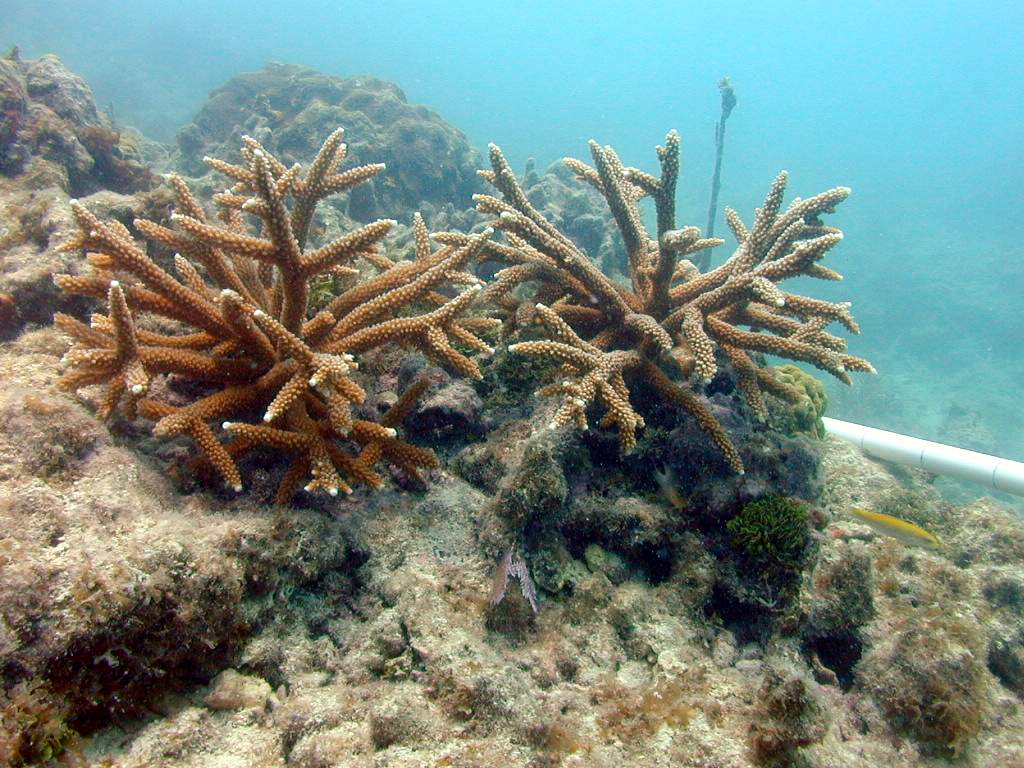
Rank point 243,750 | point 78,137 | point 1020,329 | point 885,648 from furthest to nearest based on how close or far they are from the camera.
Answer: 1. point 1020,329
2. point 78,137
3. point 885,648
4. point 243,750

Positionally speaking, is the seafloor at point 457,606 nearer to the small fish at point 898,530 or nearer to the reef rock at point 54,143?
the small fish at point 898,530

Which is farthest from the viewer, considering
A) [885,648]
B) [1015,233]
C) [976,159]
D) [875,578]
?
[976,159]

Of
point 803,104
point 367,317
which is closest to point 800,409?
point 367,317

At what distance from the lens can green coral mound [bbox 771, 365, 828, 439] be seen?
4.38 meters

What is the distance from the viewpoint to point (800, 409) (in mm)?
5051

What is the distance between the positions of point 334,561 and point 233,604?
53 centimetres

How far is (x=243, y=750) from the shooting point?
1936 millimetres

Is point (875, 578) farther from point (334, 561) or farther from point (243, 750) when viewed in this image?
point (243, 750)

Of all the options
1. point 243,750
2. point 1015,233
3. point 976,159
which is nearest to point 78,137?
point 243,750

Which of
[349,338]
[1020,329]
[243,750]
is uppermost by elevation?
[349,338]

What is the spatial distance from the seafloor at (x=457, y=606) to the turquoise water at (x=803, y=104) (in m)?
21.2

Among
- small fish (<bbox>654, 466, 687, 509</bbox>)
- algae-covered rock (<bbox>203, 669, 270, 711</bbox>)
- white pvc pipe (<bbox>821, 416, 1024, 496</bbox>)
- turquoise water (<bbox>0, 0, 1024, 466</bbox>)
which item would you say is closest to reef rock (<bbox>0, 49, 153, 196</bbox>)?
algae-covered rock (<bbox>203, 669, 270, 711</bbox>)

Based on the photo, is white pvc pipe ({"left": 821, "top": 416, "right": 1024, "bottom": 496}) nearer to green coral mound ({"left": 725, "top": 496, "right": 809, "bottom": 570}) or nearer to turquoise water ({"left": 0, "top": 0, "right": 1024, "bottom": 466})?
green coral mound ({"left": 725, "top": 496, "right": 809, "bottom": 570})

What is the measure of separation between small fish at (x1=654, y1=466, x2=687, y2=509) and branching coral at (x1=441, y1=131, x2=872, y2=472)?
1.13 ft
